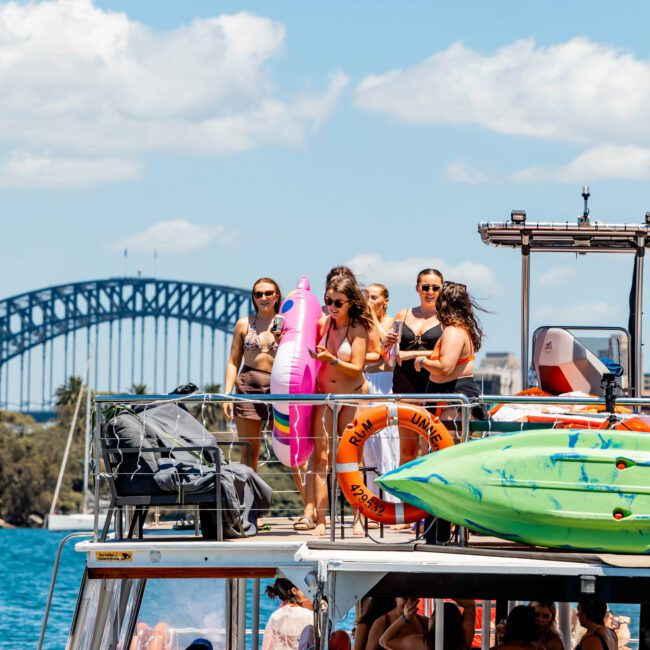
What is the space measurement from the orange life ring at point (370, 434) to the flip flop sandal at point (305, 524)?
3.42 feet

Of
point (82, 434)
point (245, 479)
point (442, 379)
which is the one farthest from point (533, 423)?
point (82, 434)

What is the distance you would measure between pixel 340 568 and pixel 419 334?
2372mm

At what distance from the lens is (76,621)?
26.3 feet

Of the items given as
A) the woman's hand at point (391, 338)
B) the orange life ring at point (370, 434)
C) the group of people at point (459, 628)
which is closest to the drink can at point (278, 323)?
the woman's hand at point (391, 338)

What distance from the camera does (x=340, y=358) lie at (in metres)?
9.02

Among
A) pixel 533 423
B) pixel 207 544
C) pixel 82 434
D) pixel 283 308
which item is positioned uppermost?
pixel 283 308

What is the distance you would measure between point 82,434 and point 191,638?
81.3m

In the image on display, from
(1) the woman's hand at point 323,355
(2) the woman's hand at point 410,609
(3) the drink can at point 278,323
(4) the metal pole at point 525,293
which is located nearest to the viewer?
(2) the woman's hand at point 410,609

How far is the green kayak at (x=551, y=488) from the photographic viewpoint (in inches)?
286

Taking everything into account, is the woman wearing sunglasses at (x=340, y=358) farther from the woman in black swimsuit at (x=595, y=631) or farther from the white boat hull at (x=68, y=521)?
the white boat hull at (x=68, y=521)

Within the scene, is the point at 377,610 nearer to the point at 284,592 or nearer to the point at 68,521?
the point at 284,592

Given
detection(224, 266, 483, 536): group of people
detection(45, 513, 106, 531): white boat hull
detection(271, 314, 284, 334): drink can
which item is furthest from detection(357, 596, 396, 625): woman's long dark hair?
detection(45, 513, 106, 531): white boat hull

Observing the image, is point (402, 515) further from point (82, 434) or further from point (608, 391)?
point (82, 434)

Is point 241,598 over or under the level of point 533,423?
under
